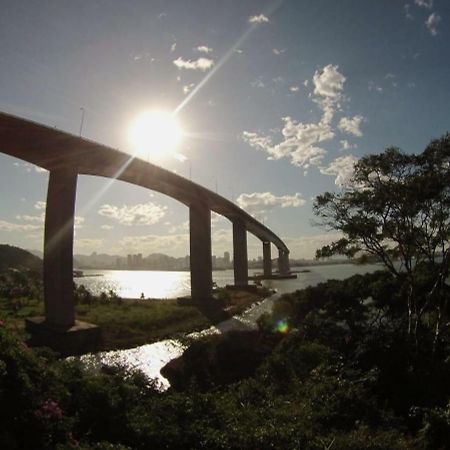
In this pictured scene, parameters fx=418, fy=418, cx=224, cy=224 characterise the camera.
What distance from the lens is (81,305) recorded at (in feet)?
127

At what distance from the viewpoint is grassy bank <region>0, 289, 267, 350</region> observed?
28133mm

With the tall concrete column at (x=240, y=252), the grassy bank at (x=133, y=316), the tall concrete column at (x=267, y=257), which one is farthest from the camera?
the tall concrete column at (x=267, y=257)

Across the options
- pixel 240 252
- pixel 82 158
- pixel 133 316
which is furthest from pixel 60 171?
pixel 240 252

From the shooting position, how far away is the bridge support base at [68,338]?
79.4 feet

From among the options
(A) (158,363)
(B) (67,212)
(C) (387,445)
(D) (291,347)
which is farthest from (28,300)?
(C) (387,445)

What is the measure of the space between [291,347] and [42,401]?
14124 mm

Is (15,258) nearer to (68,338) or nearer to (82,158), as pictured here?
(82,158)

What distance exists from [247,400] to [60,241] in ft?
61.5

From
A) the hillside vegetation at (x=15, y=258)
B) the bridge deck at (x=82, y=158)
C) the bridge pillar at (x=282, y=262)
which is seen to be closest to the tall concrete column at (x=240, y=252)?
the bridge deck at (x=82, y=158)

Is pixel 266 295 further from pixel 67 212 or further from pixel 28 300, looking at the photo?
pixel 67 212

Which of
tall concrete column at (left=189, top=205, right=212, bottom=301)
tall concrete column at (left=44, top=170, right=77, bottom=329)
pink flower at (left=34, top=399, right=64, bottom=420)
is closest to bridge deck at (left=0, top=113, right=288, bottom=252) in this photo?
tall concrete column at (left=44, top=170, right=77, bottom=329)

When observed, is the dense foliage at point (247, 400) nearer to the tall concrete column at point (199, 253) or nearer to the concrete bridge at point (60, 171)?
the concrete bridge at point (60, 171)

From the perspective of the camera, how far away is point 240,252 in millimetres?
66375

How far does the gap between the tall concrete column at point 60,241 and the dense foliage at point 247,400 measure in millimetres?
12652
